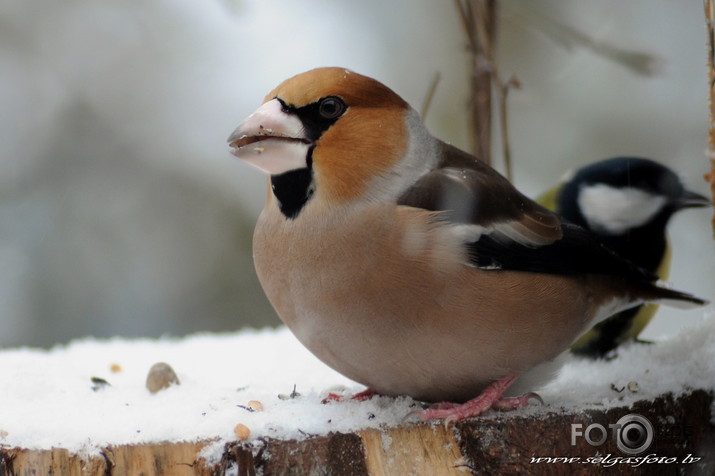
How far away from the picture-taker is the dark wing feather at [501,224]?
1.83 meters

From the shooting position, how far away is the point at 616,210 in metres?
2.55

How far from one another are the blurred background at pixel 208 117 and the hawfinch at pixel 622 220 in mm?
57

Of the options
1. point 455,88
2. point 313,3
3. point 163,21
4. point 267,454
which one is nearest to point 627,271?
point 455,88

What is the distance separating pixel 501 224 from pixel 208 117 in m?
1.38

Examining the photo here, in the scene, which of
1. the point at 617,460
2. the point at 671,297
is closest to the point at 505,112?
the point at 671,297

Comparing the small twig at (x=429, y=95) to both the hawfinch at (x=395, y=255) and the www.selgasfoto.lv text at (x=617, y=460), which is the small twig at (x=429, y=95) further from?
the www.selgasfoto.lv text at (x=617, y=460)

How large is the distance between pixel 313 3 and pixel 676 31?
3.47 ft

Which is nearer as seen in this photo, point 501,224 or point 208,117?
point 501,224

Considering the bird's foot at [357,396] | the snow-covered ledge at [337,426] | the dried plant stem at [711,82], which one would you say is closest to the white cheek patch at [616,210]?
the dried plant stem at [711,82]

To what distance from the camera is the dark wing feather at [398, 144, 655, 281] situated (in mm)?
1833

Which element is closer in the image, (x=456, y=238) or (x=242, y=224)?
(x=456, y=238)

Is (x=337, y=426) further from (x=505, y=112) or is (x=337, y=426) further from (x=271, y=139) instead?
(x=505, y=112)

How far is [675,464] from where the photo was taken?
6.02 feet

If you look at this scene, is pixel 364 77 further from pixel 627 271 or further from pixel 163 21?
pixel 163 21
